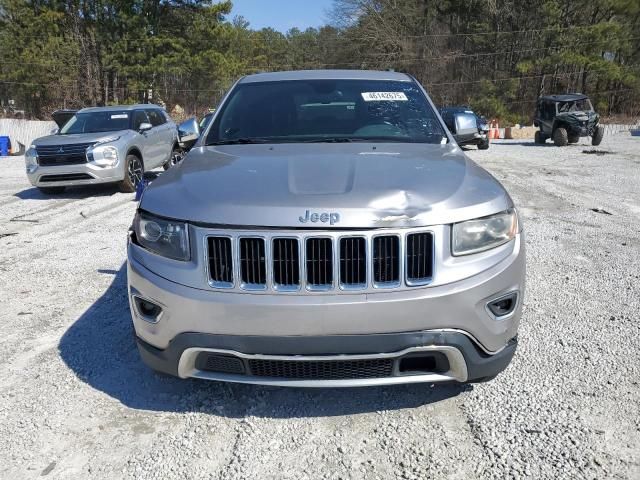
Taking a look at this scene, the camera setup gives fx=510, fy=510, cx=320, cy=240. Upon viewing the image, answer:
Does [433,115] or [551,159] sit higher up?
[433,115]

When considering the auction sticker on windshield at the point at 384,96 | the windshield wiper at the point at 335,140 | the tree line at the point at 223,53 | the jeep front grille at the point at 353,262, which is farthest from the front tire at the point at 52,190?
the tree line at the point at 223,53

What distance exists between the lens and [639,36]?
4050cm

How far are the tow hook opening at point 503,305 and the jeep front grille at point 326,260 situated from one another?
13.0 inches

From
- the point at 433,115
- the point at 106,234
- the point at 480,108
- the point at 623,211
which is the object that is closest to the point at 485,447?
the point at 433,115

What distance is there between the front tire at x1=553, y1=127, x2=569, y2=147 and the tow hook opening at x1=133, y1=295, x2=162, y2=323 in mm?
20539

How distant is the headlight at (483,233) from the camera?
220 cm

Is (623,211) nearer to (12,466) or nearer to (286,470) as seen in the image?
(286,470)

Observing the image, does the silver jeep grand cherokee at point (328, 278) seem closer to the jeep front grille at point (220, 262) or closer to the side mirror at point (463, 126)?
the jeep front grille at point (220, 262)

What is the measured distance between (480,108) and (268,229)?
44.5 m

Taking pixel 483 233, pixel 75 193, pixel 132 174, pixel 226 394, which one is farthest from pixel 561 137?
pixel 226 394

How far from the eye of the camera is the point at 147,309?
7.60ft

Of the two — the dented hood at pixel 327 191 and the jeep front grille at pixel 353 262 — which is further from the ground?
the dented hood at pixel 327 191

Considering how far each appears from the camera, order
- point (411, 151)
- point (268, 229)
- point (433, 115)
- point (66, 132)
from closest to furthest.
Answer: point (268, 229)
point (411, 151)
point (433, 115)
point (66, 132)

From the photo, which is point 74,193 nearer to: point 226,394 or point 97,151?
point 97,151
